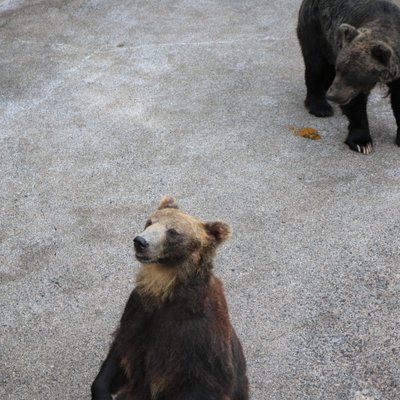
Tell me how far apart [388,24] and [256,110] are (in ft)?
4.63

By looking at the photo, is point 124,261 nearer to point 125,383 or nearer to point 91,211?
point 91,211

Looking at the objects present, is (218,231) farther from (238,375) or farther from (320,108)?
(320,108)

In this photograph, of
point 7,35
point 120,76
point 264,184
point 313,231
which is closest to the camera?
point 313,231

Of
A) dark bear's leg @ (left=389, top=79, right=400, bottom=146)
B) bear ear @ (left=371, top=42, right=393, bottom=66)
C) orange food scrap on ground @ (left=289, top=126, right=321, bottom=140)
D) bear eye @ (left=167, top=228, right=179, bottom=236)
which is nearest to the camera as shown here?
bear eye @ (left=167, top=228, right=179, bottom=236)

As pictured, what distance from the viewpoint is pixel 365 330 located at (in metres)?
4.36

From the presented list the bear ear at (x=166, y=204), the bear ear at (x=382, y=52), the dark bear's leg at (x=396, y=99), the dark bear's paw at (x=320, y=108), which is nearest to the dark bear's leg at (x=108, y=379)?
the bear ear at (x=166, y=204)

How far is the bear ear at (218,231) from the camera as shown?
3086mm

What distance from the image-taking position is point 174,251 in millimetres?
2979

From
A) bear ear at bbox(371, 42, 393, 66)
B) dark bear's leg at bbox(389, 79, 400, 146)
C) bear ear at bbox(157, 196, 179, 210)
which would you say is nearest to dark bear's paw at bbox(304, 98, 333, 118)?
dark bear's leg at bbox(389, 79, 400, 146)

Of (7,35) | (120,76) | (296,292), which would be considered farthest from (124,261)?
(7,35)

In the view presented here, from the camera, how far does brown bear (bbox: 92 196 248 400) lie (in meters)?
2.99

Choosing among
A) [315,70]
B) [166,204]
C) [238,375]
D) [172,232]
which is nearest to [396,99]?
[315,70]

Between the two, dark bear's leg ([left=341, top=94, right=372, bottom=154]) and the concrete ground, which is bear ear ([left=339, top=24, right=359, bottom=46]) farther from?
the concrete ground

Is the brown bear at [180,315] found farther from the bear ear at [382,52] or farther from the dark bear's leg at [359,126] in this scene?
the dark bear's leg at [359,126]
